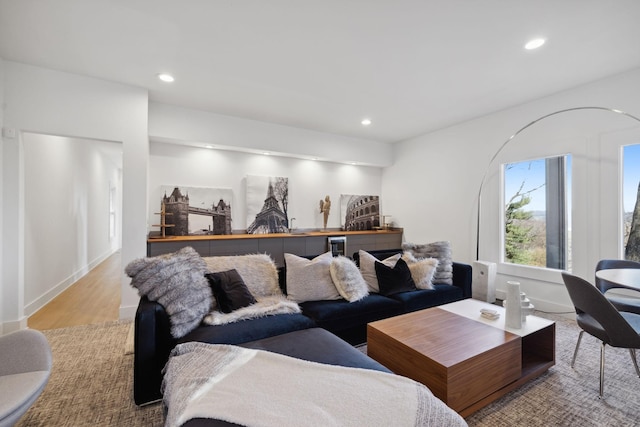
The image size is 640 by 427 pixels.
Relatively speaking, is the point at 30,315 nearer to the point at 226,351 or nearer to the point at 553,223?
the point at 226,351

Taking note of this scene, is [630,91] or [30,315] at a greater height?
[630,91]

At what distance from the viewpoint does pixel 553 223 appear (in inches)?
147

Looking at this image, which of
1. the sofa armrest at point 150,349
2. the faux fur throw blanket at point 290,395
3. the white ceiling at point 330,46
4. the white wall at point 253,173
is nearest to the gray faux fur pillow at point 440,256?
the white ceiling at point 330,46

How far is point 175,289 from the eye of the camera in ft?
6.67

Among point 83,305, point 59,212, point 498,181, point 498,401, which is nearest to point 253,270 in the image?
point 498,401

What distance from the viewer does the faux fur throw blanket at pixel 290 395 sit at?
3.69 feet

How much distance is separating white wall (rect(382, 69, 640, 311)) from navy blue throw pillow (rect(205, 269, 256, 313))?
3775 millimetres

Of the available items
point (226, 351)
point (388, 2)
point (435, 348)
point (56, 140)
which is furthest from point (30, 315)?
point (388, 2)

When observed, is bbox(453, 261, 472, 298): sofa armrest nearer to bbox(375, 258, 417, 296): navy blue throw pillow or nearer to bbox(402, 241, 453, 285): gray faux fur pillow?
bbox(402, 241, 453, 285): gray faux fur pillow

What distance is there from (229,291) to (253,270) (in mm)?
416

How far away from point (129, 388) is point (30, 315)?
262cm

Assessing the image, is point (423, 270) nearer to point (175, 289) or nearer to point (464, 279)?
point (464, 279)

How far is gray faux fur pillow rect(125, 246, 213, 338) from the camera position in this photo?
6.43 feet

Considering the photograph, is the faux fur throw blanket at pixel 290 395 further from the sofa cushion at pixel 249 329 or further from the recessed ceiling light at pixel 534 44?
the recessed ceiling light at pixel 534 44
